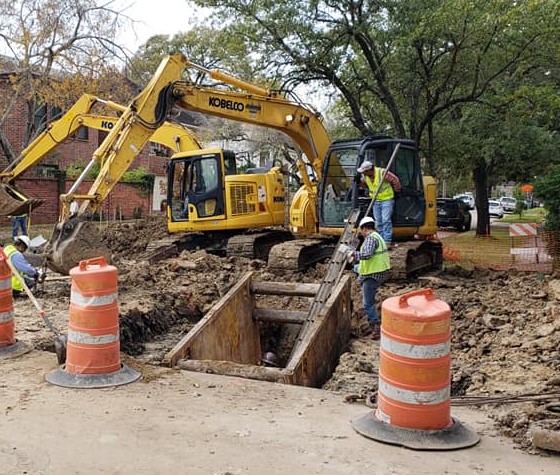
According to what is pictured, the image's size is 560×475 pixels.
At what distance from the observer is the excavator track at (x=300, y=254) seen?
12.4 metres

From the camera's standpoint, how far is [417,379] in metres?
4.32

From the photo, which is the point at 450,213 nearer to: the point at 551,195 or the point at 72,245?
the point at 551,195

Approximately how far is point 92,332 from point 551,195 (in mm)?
11479

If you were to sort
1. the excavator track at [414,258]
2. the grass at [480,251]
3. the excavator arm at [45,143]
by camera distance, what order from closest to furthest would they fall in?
the excavator track at [414,258], the excavator arm at [45,143], the grass at [480,251]

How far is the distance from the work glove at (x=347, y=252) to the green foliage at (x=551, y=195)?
6.67 meters

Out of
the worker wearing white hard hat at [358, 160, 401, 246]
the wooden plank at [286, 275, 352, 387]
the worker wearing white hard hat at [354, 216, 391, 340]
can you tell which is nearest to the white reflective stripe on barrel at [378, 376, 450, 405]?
the wooden plank at [286, 275, 352, 387]

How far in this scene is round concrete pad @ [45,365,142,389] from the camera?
553cm

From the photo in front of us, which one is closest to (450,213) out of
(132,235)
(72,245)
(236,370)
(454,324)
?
(132,235)

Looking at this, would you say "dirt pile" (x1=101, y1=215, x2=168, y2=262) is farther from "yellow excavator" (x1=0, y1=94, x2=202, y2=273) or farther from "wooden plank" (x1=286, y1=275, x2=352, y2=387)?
"wooden plank" (x1=286, y1=275, x2=352, y2=387)

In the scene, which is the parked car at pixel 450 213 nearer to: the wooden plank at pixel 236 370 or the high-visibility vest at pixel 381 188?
the high-visibility vest at pixel 381 188

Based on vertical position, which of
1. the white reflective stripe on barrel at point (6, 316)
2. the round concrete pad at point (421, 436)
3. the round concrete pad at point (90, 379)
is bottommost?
the round concrete pad at point (421, 436)

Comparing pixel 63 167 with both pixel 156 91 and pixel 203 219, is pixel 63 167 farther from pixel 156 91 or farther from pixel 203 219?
pixel 156 91

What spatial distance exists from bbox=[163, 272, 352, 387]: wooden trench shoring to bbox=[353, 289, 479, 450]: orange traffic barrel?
220 centimetres

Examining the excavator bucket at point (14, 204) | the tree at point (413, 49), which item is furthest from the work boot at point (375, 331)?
the tree at point (413, 49)
